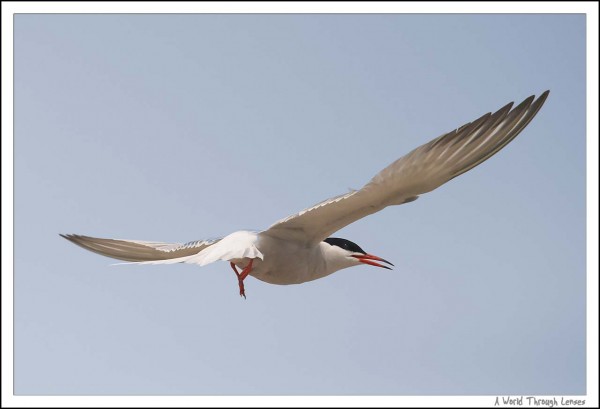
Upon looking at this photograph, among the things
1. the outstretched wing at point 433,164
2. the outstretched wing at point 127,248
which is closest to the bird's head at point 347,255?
the outstretched wing at point 433,164

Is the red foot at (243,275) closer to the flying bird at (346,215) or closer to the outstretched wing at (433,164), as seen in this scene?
the flying bird at (346,215)

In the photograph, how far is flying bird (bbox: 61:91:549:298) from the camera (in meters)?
6.47

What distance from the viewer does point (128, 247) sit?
830 centimetres

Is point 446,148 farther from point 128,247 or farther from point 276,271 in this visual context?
point 128,247

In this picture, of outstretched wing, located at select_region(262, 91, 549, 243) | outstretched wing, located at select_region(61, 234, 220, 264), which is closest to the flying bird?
outstretched wing, located at select_region(262, 91, 549, 243)

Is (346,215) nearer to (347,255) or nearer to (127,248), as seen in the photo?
(347,255)

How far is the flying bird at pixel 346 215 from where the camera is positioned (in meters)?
6.47

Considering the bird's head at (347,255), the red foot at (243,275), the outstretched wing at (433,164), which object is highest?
the outstretched wing at (433,164)

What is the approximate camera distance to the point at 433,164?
21.6 ft

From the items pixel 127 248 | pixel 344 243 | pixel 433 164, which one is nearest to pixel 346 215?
pixel 344 243

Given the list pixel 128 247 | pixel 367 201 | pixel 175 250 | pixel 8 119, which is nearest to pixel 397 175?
pixel 367 201

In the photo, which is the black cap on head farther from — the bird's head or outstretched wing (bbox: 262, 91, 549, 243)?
outstretched wing (bbox: 262, 91, 549, 243)

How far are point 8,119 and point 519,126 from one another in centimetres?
534

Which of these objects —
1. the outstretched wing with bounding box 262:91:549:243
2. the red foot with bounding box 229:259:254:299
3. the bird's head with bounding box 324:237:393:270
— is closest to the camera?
the outstretched wing with bounding box 262:91:549:243
